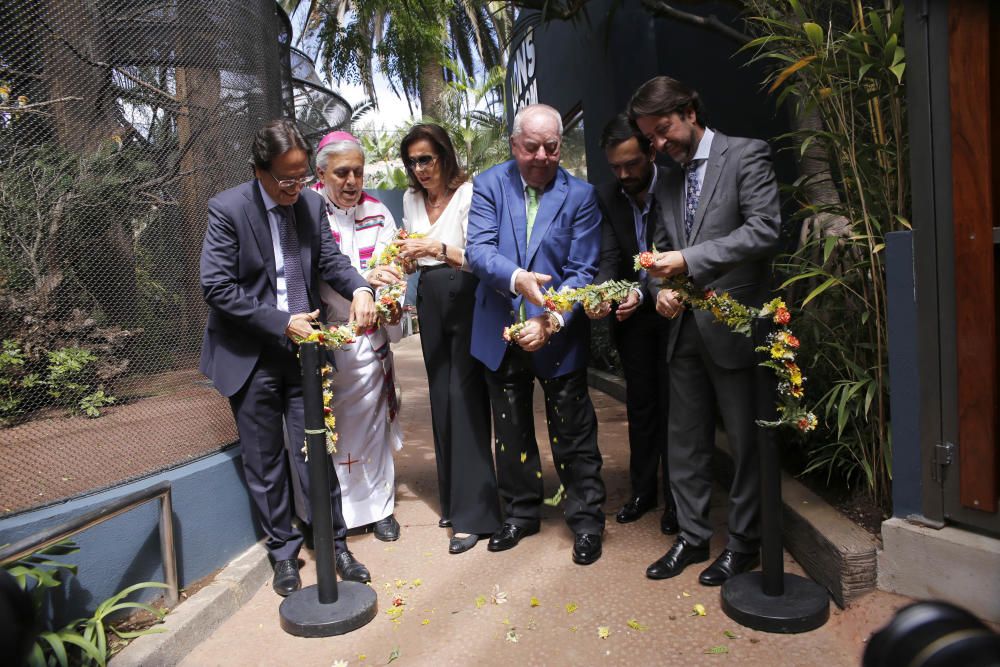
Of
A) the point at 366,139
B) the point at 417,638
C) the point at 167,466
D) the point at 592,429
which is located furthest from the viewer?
the point at 366,139

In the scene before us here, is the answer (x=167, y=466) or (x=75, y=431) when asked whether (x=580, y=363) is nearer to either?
(x=167, y=466)

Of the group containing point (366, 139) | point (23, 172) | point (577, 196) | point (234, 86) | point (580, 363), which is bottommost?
point (580, 363)

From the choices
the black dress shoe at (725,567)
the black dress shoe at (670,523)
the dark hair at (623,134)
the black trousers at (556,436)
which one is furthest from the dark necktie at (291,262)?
the black dress shoe at (725,567)

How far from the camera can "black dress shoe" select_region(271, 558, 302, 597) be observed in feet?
11.2

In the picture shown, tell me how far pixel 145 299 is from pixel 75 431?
2.13 ft

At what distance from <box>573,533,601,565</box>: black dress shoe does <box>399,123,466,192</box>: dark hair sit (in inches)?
73.4

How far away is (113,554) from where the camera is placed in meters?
2.93

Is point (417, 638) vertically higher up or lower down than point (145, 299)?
lower down

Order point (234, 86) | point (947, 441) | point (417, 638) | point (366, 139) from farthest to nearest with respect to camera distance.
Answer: point (366, 139) → point (234, 86) → point (417, 638) → point (947, 441)

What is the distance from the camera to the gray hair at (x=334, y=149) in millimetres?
3771

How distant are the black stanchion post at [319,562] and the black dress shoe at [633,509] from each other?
1.40m

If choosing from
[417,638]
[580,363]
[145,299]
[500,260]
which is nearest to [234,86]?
[145,299]

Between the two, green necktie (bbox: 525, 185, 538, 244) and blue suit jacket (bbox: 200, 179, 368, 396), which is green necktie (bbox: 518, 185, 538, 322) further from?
A: blue suit jacket (bbox: 200, 179, 368, 396)

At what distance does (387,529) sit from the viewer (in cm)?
400
